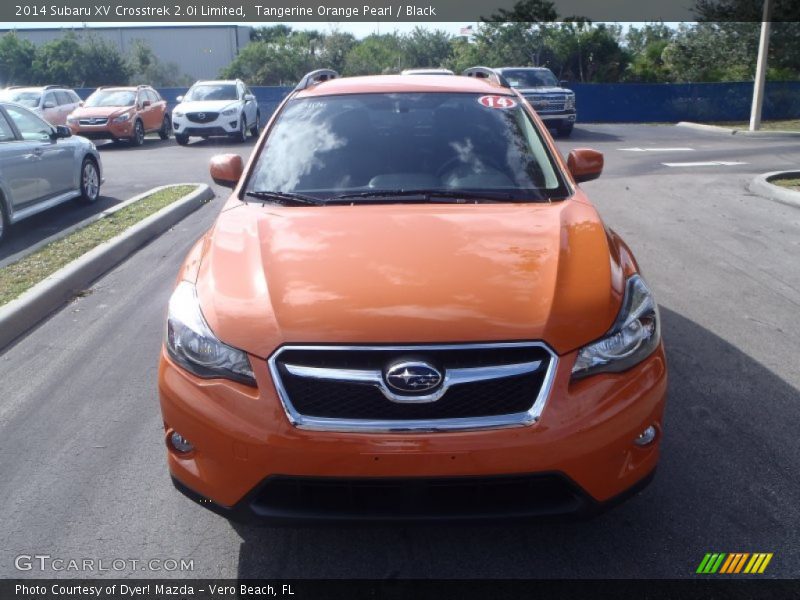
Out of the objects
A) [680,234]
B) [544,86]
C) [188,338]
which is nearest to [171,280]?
[188,338]

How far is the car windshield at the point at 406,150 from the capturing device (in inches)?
166

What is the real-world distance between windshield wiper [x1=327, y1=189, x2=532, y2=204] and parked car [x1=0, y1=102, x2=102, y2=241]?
6.28 m

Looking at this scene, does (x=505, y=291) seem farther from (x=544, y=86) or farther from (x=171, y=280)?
(x=544, y=86)

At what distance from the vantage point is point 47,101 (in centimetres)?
2225

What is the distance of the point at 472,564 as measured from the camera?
3.13 meters

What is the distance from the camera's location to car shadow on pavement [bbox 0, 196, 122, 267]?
8.63m

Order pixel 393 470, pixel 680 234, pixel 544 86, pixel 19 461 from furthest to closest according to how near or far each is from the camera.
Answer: pixel 544 86 → pixel 680 234 → pixel 19 461 → pixel 393 470

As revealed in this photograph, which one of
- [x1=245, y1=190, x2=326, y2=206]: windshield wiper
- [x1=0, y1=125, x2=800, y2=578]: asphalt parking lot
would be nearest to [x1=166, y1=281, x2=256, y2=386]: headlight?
[x1=0, y1=125, x2=800, y2=578]: asphalt parking lot

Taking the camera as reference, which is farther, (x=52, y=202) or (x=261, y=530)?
(x=52, y=202)

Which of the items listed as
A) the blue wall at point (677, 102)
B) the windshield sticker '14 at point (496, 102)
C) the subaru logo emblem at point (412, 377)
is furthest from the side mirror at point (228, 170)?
the blue wall at point (677, 102)

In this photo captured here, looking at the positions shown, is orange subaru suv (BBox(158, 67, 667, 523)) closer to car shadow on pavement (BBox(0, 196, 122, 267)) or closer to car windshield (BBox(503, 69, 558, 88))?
car shadow on pavement (BBox(0, 196, 122, 267))

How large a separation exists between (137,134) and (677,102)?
68.5 feet

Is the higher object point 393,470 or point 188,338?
point 188,338

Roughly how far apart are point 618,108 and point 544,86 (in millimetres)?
10327
